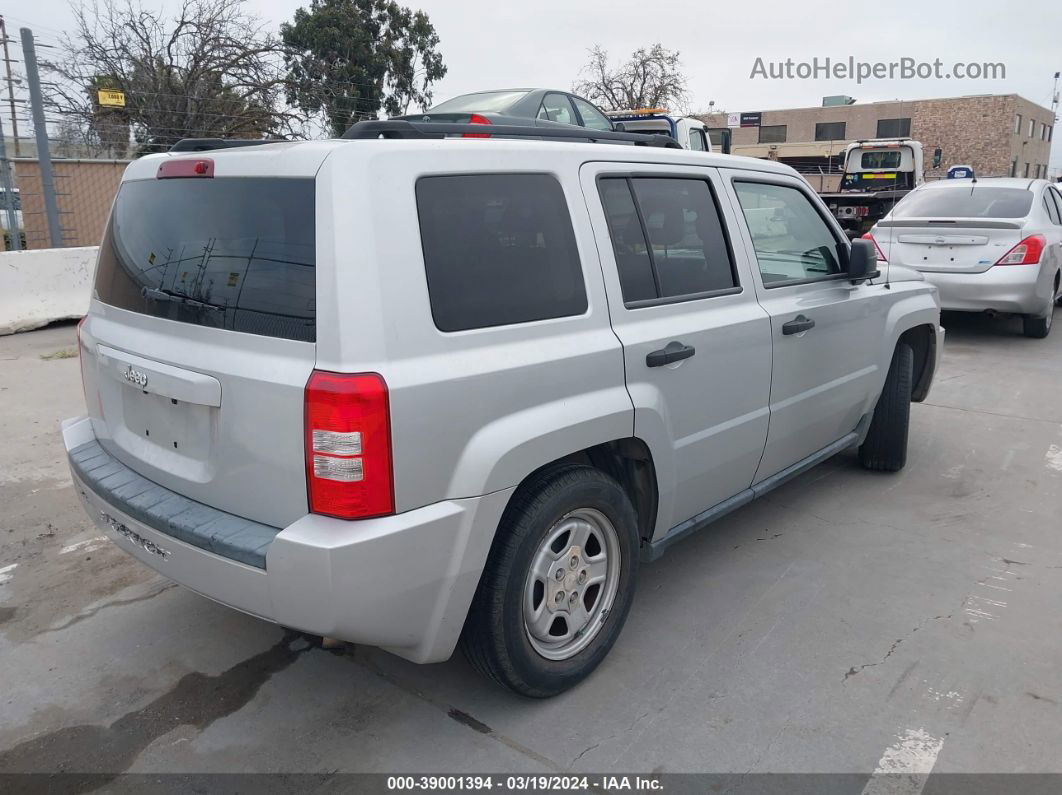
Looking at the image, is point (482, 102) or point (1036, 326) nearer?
point (1036, 326)

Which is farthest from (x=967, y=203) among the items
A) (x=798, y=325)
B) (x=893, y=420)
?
(x=798, y=325)

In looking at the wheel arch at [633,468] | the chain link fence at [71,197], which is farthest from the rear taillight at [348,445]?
the chain link fence at [71,197]

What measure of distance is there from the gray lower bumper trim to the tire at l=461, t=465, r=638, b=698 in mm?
727

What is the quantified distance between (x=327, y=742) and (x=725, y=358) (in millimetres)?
2075

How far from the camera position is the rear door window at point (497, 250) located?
8.09 feet

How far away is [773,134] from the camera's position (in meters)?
52.6

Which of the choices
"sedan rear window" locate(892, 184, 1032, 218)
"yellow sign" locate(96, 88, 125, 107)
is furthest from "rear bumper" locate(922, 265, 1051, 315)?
"yellow sign" locate(96, 88, 125, 107)

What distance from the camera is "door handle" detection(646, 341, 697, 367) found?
3031 millimetres

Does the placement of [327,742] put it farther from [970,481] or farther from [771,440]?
A: [970,481]

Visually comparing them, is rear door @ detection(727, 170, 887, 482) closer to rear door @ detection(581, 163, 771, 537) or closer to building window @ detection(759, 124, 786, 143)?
rear door @ detection(581, 163, 771, 537)

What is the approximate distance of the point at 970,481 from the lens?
5.07 metres

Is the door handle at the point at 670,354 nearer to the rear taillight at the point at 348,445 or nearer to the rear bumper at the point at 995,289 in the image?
the rear taillight at the point at 348,445

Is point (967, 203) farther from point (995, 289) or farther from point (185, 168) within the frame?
point (185, 168)

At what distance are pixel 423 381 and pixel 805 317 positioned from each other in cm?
225
